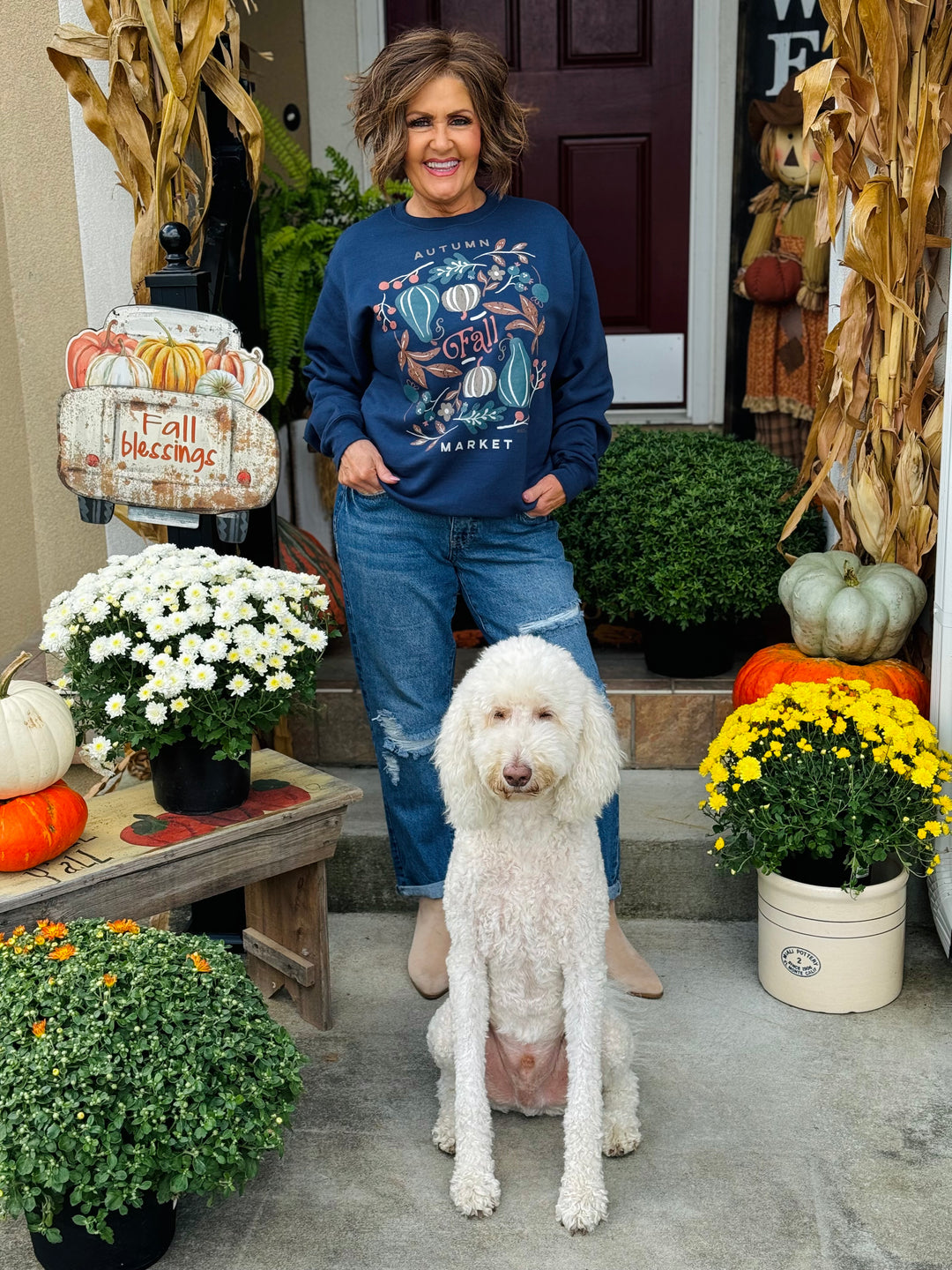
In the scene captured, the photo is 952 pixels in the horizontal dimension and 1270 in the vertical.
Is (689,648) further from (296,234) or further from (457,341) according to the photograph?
(296,234)

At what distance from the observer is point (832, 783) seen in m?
2.85

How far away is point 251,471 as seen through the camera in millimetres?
2986

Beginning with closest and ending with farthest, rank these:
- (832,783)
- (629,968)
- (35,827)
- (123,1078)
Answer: (123,1078) → (35,827) → (832,783) → (629,968)

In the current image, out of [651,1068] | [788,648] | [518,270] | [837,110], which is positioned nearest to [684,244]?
[837,110]

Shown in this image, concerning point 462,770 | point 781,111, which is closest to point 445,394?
point 462,770

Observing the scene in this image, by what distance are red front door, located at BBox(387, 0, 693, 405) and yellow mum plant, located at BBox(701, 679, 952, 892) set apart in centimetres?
245

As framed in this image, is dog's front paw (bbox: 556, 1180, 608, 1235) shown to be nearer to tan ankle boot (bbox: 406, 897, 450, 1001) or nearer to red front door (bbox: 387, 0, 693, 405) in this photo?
tan ankle boot (bbox: 406, 897, 450, 1001)

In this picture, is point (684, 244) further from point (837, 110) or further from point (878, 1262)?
point (878, 1262)

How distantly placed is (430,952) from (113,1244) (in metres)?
1.18

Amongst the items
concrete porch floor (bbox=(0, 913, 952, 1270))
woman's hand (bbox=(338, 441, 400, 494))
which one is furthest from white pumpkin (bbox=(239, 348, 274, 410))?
concrete porch floor (bbox=(0, 913, 952, 1270))

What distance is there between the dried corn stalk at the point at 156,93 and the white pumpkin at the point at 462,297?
86 centimetres

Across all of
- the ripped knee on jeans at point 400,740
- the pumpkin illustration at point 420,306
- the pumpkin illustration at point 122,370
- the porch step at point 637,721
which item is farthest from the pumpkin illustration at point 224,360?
the porch step at point 637,721

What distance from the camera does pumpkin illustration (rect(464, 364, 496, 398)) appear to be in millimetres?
2693

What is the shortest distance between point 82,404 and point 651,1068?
213 cm
